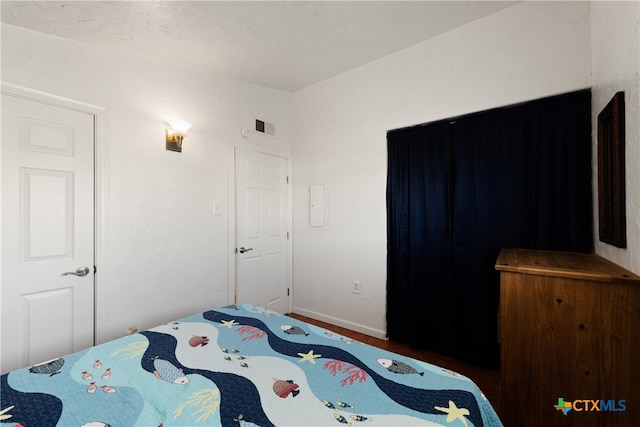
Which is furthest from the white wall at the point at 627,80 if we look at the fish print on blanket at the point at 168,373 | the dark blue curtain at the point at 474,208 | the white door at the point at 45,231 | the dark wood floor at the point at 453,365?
the white door at the point at 45,231

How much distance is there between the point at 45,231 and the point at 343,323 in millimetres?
2731

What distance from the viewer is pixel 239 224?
10.1 ft

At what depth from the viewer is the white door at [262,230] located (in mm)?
3117

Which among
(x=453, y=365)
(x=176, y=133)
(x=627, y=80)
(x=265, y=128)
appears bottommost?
(x=453, y=365)

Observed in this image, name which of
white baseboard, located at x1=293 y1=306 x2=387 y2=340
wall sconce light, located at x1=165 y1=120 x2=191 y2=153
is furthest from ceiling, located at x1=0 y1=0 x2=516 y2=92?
white baseboard, located at x1=293 y1=306 x2=387 y2=340

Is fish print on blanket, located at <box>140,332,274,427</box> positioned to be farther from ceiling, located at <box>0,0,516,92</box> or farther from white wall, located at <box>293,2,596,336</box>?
ceiling, located at <box>0,0,516,92</box>

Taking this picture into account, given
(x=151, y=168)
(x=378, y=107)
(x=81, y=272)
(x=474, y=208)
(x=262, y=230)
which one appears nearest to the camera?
(x=81, y=272)

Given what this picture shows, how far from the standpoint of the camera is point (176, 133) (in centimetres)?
255

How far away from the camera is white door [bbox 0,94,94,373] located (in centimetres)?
188

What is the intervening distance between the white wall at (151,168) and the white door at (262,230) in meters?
0.20

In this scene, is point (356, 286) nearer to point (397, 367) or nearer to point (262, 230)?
point (262, 230)

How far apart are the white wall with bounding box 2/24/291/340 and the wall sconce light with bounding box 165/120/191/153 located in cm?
6

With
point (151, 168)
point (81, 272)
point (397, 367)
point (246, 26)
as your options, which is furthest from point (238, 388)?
point (246, 26)

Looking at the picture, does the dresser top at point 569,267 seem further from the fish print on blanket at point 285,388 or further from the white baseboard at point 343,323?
the white baseboard at point 343,323
